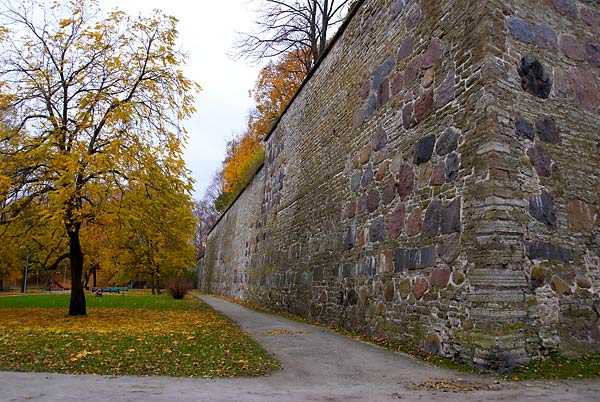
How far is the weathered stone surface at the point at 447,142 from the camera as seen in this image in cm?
677

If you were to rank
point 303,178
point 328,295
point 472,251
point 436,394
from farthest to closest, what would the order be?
point 303,178 → point 328,295 → point 472,251 → point 436,394

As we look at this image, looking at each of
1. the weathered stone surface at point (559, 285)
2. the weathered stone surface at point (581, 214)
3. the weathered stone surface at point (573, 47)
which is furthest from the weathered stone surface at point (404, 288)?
the weathered stone surface at point (573, 47)

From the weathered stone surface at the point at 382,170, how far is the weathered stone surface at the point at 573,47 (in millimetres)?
3323

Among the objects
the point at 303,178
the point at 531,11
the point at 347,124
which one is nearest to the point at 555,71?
the point at 531,11

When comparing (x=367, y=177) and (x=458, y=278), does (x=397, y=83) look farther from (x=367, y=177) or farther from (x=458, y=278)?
(x=458, y=278)

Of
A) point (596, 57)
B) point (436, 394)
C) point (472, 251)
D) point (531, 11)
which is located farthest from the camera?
point (596, 57)

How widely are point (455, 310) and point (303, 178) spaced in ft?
27.3

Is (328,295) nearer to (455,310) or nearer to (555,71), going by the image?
(455,310)

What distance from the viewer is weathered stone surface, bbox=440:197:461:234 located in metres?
6.49

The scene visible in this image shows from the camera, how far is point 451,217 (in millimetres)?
6625

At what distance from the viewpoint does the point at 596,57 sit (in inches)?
297

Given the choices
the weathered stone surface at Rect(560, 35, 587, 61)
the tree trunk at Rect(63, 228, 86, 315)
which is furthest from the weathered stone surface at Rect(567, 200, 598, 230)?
the tree trunk at Rect(63, 228, 86, 315)

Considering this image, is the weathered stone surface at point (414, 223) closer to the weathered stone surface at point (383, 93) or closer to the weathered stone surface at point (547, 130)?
the weathered stone surface at point (547, 130)

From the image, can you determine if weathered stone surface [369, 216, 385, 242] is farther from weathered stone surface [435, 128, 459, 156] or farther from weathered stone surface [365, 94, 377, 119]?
weathered stone surface [365, 94, 377, 119]
